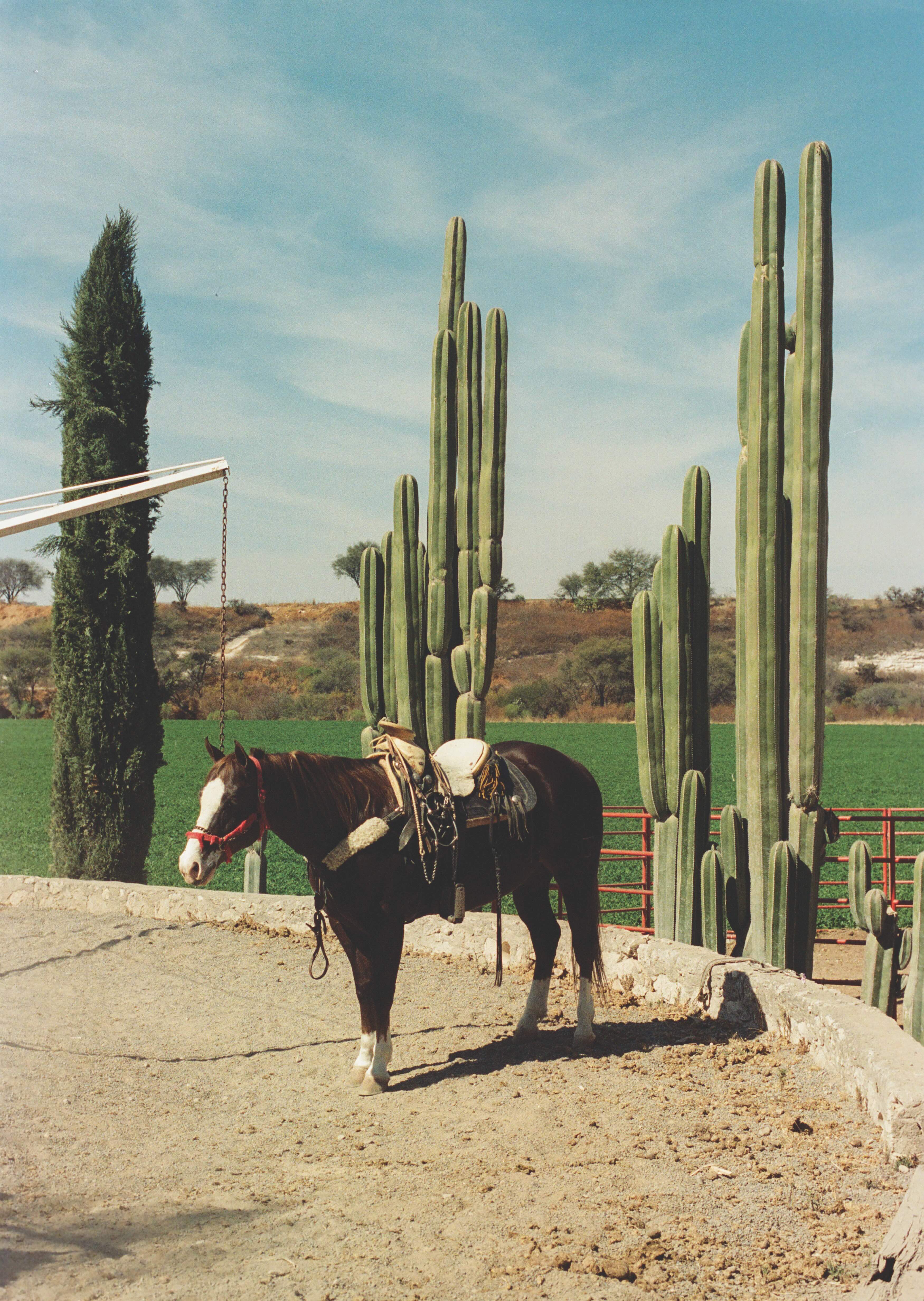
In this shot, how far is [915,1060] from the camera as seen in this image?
13.7 feet

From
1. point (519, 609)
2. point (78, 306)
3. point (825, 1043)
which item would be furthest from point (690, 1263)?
point (519, 609)

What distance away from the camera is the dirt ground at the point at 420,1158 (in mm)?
3088

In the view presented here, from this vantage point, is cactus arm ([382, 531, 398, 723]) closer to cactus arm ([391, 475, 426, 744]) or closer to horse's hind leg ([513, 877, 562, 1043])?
cactus arm ([391, 475, 426, 744])

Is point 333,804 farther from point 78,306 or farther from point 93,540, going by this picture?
point 78,306

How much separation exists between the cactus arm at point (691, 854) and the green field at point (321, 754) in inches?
93.6

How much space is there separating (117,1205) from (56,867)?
771 cm

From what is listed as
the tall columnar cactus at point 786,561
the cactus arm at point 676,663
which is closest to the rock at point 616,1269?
the tall columnar cactus at point 786,561

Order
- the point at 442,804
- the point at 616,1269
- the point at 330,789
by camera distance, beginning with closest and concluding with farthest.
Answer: the point at 616,1269 < the point at 330,789 < the point at 442,804

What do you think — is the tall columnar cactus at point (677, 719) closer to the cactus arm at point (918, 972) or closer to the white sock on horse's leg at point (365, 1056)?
the cactus arm at point (918, 972)

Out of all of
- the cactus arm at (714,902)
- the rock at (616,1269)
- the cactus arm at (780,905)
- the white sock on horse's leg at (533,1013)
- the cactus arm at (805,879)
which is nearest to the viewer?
the rock at (616,1269)

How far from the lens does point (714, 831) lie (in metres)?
11.1

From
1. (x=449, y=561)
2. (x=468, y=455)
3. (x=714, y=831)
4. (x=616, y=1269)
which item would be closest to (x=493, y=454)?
(x=468, y=455)

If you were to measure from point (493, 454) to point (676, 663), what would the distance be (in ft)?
7.89

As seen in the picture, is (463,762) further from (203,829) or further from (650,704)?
(650,704)
